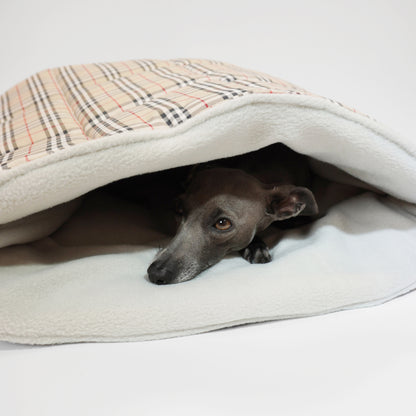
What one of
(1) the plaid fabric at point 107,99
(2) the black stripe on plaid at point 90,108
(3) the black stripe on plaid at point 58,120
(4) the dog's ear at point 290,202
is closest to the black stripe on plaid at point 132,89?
(1) the plaid fabric at point 107,99

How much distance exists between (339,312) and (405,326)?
21 cm

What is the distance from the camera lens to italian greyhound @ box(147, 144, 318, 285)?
1839 mm

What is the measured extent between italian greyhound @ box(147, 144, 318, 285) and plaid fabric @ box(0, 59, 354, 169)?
0.38 m

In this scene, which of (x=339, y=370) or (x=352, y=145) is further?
(x=352, y=145)

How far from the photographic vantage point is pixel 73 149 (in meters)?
1.49

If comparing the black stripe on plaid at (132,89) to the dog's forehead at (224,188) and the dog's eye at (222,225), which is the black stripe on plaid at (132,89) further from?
the dog's eye at (222,225)

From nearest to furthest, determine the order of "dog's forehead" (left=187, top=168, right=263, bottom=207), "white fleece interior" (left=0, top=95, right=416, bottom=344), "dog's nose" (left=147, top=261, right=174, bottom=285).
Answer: "white fleece interior" (left=0, top=95, right=416, bottom=344) → "dog's nose" (left=147, top=261, right=174, bottom=285) → "dog's forehead" (left=187, top=168, right=263, bottom=207)

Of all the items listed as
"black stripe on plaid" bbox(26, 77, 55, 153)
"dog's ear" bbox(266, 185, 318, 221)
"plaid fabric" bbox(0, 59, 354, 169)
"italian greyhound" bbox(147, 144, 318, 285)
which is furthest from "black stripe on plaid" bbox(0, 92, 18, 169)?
"dog's ear" bbox(266, 185, 318, 221)

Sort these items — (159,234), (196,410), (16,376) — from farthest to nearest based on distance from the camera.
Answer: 1. (159,234)
2. (16,376)
3. (196,410)

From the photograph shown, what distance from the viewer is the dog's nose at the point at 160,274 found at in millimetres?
1718

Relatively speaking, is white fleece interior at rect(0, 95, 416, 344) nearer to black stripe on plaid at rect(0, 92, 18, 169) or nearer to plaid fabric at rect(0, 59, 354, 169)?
plaid fabric at rect(0, 59, 354, 169)

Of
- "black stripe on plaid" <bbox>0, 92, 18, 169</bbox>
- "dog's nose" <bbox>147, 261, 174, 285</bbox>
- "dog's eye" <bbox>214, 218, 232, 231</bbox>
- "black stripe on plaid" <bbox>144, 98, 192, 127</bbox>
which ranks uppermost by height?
"black stripe on plaid" <bbox>144, 98, 192, 127</bbox>

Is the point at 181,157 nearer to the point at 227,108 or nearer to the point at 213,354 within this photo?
the point at 227,108

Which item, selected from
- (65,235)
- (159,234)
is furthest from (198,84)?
(65,235)
